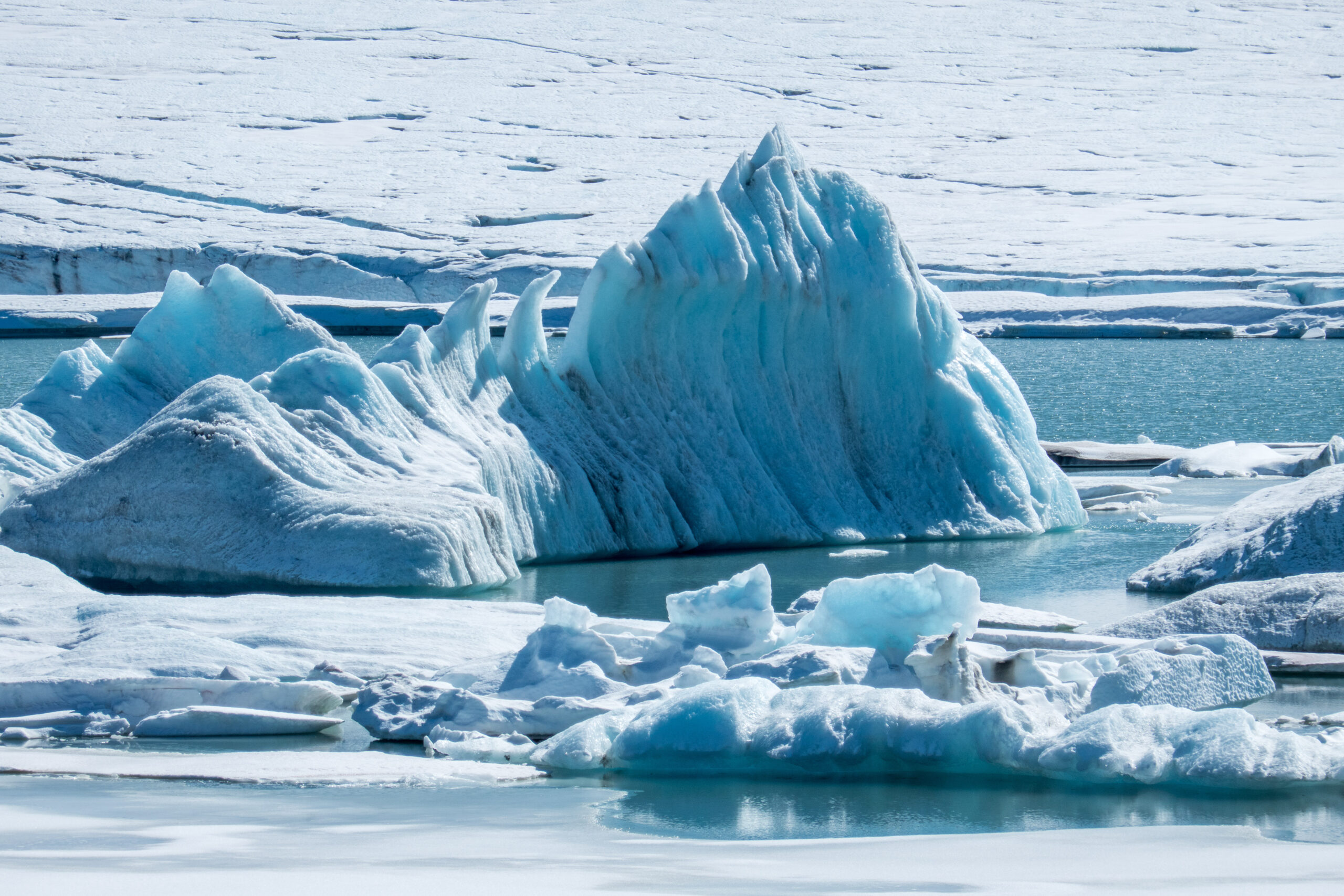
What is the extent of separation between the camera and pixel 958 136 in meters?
48.2

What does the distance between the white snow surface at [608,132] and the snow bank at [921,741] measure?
1167 inches

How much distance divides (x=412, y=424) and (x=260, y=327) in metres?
1.85

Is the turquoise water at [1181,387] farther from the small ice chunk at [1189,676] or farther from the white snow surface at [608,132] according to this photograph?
the small ice chunk at [1189,676]

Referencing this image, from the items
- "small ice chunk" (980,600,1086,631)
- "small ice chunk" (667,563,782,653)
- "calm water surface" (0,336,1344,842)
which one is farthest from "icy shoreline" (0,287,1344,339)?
"small ice chunk" (667,563,782,653)

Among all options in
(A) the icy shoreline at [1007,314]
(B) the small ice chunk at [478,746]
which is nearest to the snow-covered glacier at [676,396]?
(B) the small ice chunk at [478,746]

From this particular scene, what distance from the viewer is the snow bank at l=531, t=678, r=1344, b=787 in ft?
12.3

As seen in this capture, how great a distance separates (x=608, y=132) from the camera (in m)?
46.1

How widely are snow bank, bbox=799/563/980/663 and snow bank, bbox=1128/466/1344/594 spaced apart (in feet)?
7.48

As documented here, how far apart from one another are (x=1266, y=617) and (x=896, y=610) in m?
1.59

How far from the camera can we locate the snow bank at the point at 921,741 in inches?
147

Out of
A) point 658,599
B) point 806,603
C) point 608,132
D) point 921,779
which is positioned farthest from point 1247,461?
point 608,132

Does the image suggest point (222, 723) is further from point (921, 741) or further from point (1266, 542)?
point (1266, 542)

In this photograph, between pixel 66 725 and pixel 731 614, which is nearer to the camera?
pixel 66 725

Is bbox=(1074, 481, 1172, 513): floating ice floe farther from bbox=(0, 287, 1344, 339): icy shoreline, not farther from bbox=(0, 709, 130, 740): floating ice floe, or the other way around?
bbox=(0, 287, 1344, 339): icy shoreline
